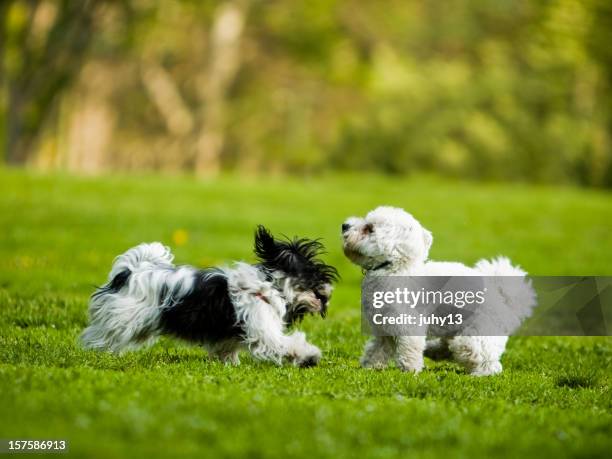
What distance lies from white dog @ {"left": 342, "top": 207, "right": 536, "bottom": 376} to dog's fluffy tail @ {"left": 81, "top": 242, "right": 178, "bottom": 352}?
1546mm

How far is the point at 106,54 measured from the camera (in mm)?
44125

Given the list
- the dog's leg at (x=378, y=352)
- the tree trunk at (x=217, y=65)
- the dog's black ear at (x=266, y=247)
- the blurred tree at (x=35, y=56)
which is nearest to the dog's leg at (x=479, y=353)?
the dog's leg at (x=378, y=352)

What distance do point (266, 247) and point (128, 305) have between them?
1266 mm

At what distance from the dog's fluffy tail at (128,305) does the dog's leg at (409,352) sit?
1.89m

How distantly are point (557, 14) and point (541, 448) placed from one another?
136 feet

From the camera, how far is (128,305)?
7.00 m

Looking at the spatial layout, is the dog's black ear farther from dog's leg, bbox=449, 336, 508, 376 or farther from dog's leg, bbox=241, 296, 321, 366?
dog's leg, bbox=449, 336, 508, 376

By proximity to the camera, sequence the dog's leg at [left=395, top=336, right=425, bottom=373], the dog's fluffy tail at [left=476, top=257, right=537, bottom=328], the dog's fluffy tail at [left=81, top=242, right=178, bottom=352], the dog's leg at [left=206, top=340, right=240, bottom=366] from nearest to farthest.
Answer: the dog's fluffy tail at [left=81, top=242, right=178, bottom=352]
the dog's leg at [left=206, top=340, right=240, bottom=366]
the dog's leg at [left=395, top=336, right=425, bottom=373]
the dog's fluffy tail at [left=476, top=257, right=537, bottom=328]

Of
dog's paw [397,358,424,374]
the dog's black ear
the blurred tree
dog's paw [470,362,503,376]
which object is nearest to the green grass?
dog's paw [470,362,503,376]

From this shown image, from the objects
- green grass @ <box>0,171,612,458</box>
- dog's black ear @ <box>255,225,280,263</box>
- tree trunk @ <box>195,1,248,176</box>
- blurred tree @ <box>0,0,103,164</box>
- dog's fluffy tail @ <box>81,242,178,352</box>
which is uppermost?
tree trunk @ <box>195,1,248,176</box>

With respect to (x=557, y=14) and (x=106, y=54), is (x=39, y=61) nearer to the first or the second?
(x=106, y=54)

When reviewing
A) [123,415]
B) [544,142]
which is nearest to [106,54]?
[544,142]

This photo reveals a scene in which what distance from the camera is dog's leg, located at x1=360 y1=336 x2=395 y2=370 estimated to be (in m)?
7.65

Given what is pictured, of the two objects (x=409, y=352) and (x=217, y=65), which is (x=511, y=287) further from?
(x=217, y=65)
